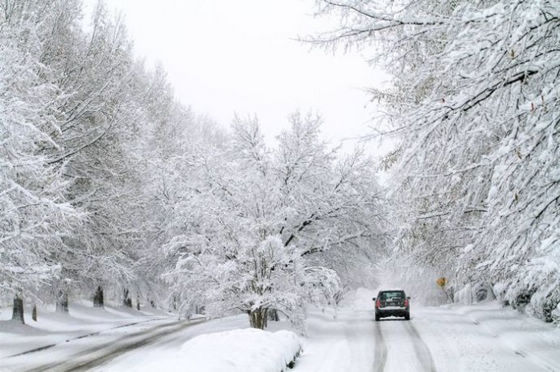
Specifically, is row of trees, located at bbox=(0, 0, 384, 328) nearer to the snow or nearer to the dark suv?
the snow

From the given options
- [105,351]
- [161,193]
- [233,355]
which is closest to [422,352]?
[233,355]

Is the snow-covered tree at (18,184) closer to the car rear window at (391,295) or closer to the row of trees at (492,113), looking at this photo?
the row of trees at (492,113)

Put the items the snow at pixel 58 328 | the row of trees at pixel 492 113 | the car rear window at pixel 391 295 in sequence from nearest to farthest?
the row of trees at pixel 492 113
the snow at pixel 58 328
the car rear window at pixel 391 295

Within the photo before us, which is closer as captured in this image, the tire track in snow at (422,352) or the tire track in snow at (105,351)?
the tire track in snow at (422,352)

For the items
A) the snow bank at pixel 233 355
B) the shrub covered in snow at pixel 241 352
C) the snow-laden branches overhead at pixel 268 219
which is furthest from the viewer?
the snow-laden branches overhead at pixel 268 219

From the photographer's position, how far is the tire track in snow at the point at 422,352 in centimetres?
1175

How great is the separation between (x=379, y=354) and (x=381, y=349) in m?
0.89

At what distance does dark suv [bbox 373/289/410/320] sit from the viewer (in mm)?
24047

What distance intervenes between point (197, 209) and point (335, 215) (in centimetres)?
567

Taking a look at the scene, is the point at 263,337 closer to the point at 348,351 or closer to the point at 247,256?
the point at 348,351

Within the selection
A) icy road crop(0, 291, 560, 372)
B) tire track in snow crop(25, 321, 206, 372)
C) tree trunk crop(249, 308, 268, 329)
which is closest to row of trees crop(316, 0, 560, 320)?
icy road crop(0, 291, 560, 372)

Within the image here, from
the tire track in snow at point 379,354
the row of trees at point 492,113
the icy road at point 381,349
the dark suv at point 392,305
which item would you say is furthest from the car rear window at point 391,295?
the row of trees at point 492,113

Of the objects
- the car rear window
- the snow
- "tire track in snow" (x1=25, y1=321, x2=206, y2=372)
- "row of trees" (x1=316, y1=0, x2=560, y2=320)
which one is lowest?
"tire track in snow" (x1=25, y1=321, x2=206, y2=372)

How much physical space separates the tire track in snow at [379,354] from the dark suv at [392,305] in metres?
5.72
